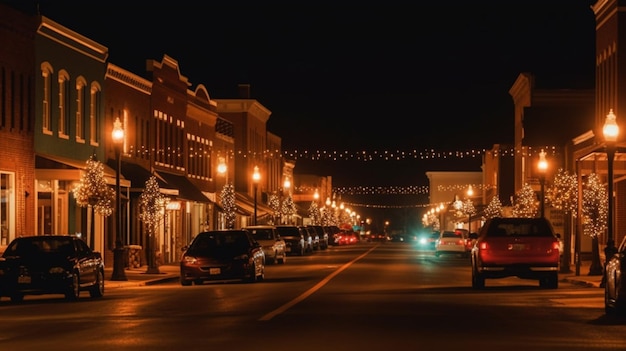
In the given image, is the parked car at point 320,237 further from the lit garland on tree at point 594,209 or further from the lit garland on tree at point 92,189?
the lit garland on tree at point 92,189

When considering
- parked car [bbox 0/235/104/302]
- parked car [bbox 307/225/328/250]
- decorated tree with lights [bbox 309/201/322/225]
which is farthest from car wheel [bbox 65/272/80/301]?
decorated tree with lights [bbox 309/201/322/225]

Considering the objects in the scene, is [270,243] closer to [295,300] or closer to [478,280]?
[478,280]

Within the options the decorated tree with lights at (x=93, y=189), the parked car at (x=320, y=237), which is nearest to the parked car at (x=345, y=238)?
the parked car at (x=320, y=237)

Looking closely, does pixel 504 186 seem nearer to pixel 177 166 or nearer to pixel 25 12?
pixel 177 166

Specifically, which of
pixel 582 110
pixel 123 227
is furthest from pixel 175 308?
pixel 582 110

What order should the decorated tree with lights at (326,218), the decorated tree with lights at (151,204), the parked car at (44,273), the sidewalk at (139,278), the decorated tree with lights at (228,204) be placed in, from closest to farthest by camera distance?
1. the parked car at (44,273)
2. the sidewalk at (139,278)
3. the decorated tree with lights at (151,204)
4. the decorated tree with lights at (228,204)
5. the decorated tree with lights at (326,218)

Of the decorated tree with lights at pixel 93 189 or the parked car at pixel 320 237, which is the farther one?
the parked car at pixel 320 237

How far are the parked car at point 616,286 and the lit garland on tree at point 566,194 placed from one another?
2424cm

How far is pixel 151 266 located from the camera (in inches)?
1602

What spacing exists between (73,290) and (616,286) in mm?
11493

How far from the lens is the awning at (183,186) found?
56750 mm

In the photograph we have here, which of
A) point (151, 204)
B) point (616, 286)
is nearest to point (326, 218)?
point (151, 204)

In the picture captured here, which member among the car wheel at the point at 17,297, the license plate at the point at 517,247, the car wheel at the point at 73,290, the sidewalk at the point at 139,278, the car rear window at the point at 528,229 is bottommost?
the sidewalk at the point at 139,278

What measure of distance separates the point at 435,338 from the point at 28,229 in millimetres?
25152
